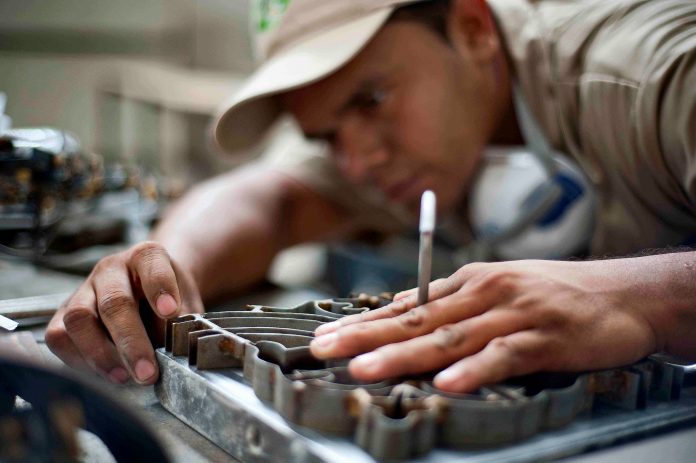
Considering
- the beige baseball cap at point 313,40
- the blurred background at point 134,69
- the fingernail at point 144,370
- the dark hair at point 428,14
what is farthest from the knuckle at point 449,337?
the blurred background at point 134,69

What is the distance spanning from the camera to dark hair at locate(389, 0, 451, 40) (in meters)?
1.25

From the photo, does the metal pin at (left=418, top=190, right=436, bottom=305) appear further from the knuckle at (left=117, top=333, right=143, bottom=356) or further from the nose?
the nose

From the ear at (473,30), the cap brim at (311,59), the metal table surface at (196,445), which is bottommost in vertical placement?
the metal table surface at (196,445)

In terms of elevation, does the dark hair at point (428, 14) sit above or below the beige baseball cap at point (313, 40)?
above

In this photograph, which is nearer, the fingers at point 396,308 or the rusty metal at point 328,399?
the rusty metal at point 328,399

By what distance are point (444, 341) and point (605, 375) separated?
126mm

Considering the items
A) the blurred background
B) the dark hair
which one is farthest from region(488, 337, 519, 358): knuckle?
the blurred background

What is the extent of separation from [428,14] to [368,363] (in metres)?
0.99

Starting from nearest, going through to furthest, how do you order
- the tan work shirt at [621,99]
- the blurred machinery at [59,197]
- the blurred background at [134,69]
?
the tan work shirt at [621,99]
the blurred machinery at [59,197]
the blurred background at [134,69]

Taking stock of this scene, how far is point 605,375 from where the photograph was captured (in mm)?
493

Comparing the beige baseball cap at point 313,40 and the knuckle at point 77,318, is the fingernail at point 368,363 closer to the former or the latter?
the knuckle at point 77,318

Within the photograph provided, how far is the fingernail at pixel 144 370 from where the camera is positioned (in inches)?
22.5

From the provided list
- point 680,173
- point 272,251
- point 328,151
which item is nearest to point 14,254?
point 272,251

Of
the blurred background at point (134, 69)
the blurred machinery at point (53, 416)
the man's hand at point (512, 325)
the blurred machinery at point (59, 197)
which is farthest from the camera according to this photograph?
the blurred background at point (134, 69)
